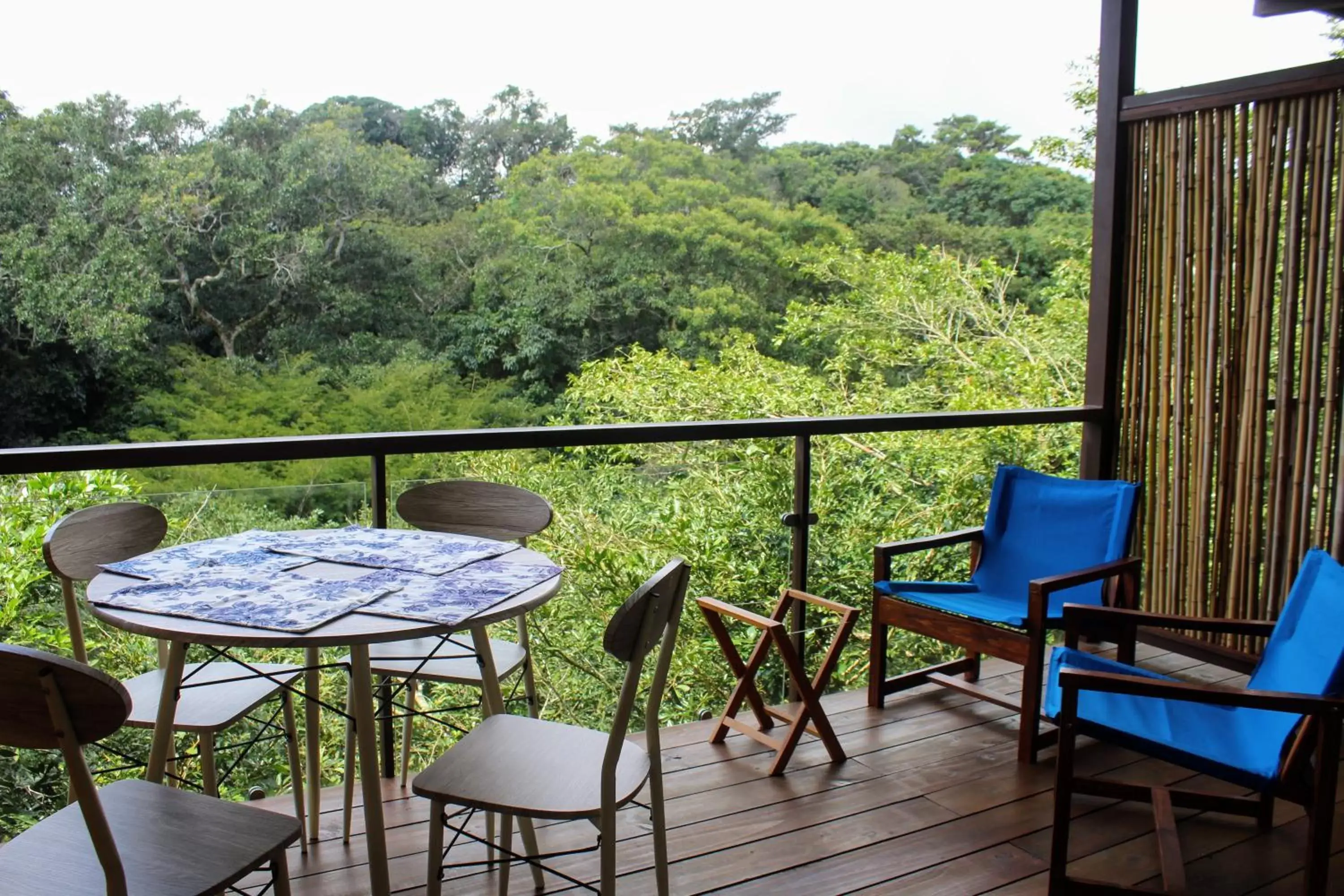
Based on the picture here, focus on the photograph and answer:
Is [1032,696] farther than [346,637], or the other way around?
[1032,696]

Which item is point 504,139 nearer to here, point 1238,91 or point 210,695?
point 1238,91

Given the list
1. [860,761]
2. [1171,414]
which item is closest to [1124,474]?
[1171,414]

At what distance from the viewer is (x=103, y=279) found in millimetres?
12914

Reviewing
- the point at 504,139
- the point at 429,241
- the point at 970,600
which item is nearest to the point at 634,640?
the point at 970,600

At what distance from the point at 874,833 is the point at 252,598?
1.59 m

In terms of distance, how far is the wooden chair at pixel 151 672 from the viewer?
7.39 ft

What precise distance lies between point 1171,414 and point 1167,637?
2.81ft

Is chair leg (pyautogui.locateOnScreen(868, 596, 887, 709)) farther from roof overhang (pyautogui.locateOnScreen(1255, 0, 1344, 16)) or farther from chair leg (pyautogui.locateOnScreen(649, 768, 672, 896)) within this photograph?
roof overhang (pyautogui.locateOnScreen(1255, 0, 1344, 16))

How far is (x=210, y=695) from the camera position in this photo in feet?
7.86

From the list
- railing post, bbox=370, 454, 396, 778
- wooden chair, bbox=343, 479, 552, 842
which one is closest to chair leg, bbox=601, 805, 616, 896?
wooden chair, bbox=343, 479, 552, 842

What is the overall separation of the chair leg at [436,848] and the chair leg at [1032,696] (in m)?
1.82

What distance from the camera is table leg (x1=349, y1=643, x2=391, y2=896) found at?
6.45 feet

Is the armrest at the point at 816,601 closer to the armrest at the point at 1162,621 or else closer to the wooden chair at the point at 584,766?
the armrest at the point at 1162,621

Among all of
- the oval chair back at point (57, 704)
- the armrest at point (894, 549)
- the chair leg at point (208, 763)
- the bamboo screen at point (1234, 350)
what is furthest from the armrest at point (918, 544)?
the oval chair back at point (57, 704)
